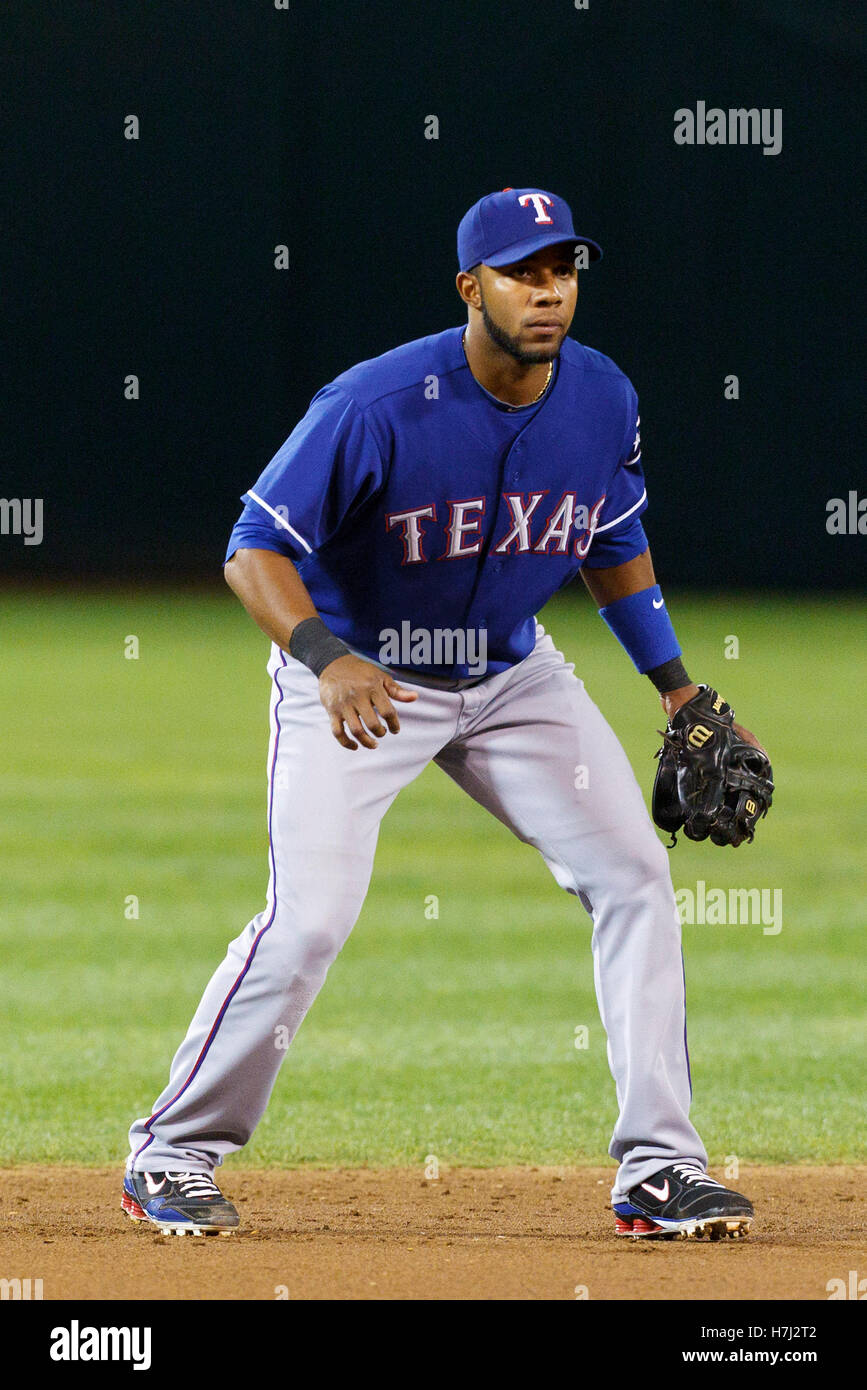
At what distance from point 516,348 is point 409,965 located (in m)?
4.72

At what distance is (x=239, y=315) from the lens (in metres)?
24.2

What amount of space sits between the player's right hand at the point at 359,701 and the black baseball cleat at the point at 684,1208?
120 centimetres

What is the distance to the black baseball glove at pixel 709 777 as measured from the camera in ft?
14.0

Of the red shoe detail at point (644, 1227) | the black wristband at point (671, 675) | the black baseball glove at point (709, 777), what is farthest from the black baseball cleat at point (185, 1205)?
the black wristband at point (671, 675)

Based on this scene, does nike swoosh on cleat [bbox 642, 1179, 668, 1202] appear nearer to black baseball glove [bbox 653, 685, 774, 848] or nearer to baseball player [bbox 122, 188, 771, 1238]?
baseball player [bbox 122, 188, 771, 1238]

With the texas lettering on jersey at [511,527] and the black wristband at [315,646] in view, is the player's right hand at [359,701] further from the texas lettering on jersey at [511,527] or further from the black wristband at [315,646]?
the texas lettering on jersey at [511,527]

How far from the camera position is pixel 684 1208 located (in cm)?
385

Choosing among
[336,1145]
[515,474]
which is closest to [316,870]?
[515,474]

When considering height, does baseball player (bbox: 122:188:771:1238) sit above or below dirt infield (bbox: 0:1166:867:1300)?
above

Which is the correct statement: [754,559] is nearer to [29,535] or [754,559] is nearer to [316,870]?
[29,535]

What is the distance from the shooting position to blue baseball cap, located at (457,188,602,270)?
3777 mm
